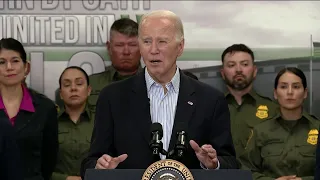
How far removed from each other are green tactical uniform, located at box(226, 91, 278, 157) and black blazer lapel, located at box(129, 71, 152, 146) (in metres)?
2.35

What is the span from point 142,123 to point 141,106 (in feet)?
0.29

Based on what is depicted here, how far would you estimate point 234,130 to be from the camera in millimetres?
5719

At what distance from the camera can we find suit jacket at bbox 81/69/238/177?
10.7ft

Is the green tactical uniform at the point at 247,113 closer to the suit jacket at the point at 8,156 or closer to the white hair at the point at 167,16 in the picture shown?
the white hair at the point at 167,16

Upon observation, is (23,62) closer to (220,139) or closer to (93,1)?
(93,1)

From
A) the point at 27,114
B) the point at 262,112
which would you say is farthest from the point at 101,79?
the point at 262,112

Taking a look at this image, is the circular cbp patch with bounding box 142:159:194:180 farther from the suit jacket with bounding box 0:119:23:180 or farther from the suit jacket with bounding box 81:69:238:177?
the suit jacket with bounding box 0:119:23:180

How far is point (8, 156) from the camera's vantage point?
3248 mm

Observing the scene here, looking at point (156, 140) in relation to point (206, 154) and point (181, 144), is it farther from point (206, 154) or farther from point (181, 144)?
point (206, 154)

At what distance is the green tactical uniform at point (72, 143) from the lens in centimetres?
550

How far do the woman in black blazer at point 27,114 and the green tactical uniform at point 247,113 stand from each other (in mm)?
1484

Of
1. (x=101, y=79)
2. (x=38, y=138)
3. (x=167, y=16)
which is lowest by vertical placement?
(x=38, y=138)

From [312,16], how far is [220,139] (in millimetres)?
3109

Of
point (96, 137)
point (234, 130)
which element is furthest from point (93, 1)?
point (96, 137)
